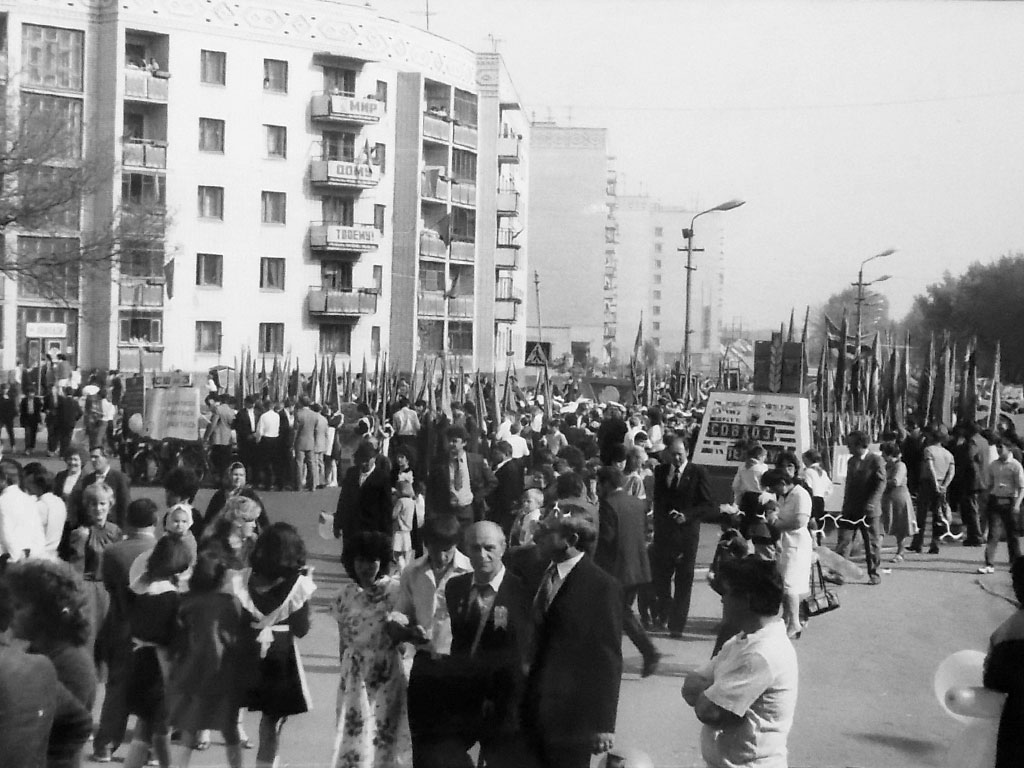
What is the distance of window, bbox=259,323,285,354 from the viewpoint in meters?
45.8

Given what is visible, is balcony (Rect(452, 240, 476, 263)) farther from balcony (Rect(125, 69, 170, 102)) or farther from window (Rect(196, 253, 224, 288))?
balcony (Rect(125, 69, 170, 102))

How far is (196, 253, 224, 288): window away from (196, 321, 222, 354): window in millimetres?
1171

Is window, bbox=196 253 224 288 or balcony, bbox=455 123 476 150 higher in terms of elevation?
balcony, bbox=455 123 476 150

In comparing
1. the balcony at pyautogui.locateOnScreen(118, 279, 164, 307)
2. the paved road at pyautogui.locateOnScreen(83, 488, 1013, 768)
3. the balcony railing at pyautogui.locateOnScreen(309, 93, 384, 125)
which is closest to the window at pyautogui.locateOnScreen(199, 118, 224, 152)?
the balcony railing at pyautogui.locateOnScreen(309, 93, 384, 125)

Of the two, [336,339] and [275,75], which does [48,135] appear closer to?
[275,75]

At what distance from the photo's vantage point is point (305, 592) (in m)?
6.89

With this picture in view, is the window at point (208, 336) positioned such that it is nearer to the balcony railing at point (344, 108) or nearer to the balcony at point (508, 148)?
the balcony railing at point (344, 108)

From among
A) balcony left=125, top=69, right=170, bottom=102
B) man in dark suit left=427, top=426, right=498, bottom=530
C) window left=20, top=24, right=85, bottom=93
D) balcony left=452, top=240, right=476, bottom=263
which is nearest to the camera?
man in dark suit left=427, top=426, right=498, bottom=530

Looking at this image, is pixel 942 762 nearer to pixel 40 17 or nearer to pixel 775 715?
pixel 775 715

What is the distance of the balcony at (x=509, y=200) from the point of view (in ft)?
173

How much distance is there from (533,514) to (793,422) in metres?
9.95

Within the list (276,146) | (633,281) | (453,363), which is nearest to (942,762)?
(453,363)

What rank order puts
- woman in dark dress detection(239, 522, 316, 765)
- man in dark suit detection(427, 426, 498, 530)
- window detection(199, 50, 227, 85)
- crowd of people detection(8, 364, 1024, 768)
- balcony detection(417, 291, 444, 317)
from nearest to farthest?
crowd of people detection(8, 364, 1024, 768) < woman in dark dress detection(239, 522, 316, 765) < man in dark suit detection(427, 426, 498, 530) < window detection(199, 50, 227, 85) < balcony detection(417, 291, 444, 317)

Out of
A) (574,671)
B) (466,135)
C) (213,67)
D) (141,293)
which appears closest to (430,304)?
(466,135)
